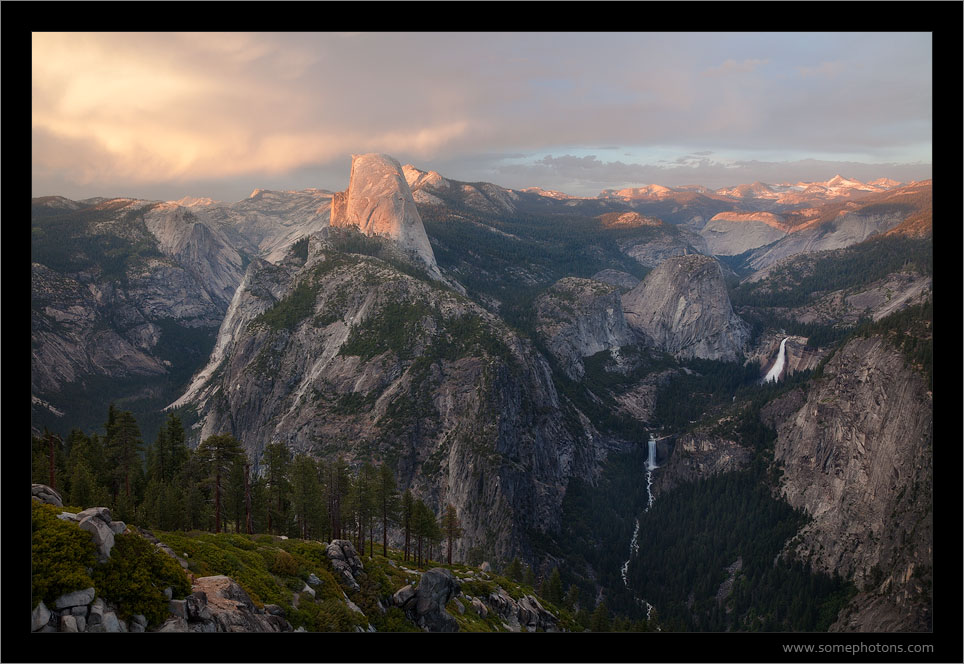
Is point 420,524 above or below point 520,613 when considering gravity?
above

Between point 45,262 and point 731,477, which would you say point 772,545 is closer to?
point 731,477

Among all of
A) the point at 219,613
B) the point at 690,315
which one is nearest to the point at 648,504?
the point at 690,315

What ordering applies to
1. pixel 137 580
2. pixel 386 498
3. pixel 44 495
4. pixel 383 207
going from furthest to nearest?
pixel 383 207, pixel 386 498, pixel 44 495, pixel 137 580

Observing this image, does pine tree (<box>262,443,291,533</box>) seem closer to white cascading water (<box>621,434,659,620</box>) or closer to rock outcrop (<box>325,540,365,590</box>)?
rock outcrop (<box>325,540,365,590</box>)

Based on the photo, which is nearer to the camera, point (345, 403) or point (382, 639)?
point (382, 639)

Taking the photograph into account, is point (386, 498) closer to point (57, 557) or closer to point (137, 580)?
point (137, 580)

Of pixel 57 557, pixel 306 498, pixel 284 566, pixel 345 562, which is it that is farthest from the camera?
pixel 306 498

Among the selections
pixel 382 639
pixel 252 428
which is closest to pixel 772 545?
pixel 382 639

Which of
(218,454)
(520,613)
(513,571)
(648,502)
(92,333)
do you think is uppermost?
(92,333)
